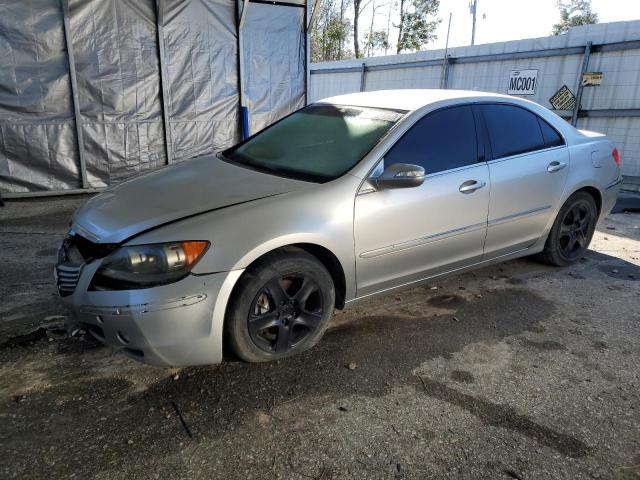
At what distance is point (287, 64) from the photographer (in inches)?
340

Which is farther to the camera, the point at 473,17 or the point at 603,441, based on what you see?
the point at 473,17

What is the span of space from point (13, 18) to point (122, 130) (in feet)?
6.16

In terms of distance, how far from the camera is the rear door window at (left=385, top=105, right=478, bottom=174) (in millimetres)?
3316

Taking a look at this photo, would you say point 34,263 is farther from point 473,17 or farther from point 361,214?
point 473,17

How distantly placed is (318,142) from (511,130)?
1594 millimetres

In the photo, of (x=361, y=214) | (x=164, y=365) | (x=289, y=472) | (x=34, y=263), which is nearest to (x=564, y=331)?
(x=361, y=214)

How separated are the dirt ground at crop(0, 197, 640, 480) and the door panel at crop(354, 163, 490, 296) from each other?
41cm

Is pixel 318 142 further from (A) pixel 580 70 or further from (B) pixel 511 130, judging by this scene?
(A) pixel 580 70

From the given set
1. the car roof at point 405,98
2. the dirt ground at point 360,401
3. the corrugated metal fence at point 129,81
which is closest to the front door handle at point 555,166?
the car roof at point 405,98

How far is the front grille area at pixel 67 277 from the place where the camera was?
8.77ft

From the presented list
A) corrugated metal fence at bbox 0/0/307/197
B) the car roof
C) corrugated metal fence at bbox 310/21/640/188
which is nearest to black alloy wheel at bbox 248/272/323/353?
the car roof

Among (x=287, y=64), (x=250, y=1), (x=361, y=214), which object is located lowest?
(x=361, y=214)

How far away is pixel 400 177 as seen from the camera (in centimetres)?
305

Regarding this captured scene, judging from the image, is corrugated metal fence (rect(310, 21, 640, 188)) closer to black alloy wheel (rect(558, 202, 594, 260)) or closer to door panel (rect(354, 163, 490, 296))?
black alloy wheel (rect(558, 202, 594, 260))
